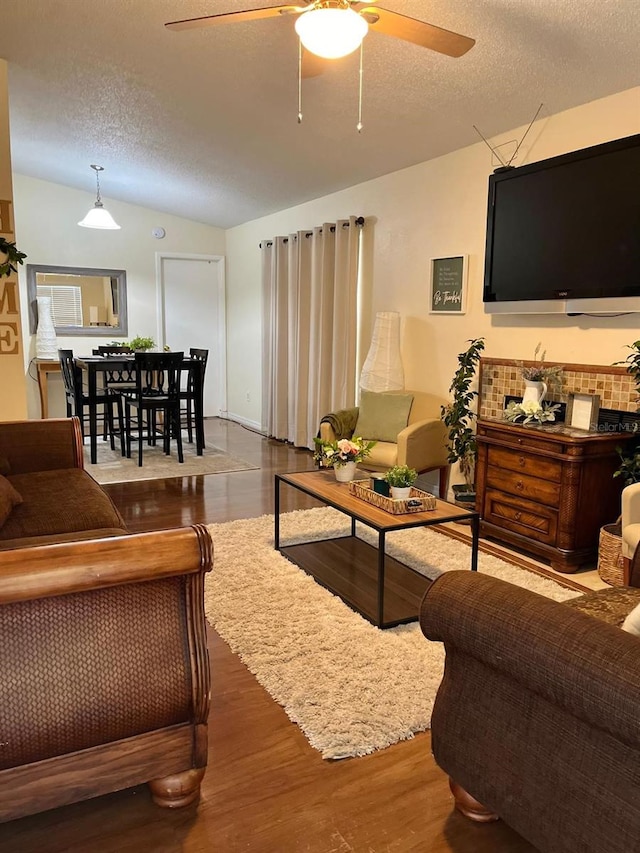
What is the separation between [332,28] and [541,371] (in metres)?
2.27

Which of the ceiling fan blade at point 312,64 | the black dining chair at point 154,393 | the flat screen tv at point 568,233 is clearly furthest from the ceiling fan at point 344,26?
the black dining chair at point 154,393

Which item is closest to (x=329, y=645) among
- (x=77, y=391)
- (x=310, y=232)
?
(x=77, y=391)

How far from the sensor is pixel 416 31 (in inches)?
88.6

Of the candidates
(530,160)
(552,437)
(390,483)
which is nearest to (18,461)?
(390,483)

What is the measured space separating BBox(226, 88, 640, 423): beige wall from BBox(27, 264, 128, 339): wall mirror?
8.89 ft

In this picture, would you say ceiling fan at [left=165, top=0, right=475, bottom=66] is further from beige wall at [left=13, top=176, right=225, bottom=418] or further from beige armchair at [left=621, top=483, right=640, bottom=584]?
beige wall at [left=13, top=176, right=225, bottom=418]

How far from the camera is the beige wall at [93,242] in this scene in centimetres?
718

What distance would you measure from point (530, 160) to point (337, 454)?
7.03 feet

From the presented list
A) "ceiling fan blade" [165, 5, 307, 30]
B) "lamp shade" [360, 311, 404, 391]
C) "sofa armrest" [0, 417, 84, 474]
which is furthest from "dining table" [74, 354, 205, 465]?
"ceiling fan blade" [165, 5, 307, 30]

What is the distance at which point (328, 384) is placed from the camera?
599 cm

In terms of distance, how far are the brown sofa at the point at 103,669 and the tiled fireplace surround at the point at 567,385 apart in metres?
2.65

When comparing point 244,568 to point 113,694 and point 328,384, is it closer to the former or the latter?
point 113,694

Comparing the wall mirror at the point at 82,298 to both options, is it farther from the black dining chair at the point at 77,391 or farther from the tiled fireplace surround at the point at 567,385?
the tiled fireplace surround at the point at 567,385

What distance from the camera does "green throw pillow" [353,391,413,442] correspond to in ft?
15.3
